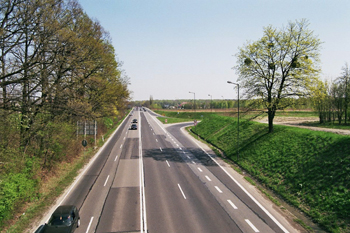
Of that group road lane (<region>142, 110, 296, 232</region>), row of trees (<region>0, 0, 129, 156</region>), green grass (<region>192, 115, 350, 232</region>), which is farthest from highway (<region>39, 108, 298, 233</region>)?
row of trees (<region>0, 0, 129, 156</region>)

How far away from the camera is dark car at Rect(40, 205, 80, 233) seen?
1148 centimetres

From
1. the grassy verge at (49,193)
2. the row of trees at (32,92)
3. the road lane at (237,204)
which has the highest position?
the row of trees at (32,92)

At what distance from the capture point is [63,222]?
11.9m

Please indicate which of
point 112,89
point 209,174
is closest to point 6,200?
point 209,174

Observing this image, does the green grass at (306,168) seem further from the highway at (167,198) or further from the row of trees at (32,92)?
the row of trees at (32,92)

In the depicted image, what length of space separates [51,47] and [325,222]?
65.3 feet

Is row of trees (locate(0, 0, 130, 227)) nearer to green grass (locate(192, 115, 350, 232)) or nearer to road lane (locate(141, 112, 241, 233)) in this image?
road lane (locate(141, 112, 241, 233))

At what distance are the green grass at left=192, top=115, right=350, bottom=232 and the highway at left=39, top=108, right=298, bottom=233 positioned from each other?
2.17 meters

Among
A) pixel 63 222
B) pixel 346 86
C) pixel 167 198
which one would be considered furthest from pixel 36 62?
pixel 346 86

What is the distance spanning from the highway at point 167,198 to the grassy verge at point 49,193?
0.77m

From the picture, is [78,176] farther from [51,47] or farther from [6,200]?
[51,47]

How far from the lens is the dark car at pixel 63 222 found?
1148 centimetres

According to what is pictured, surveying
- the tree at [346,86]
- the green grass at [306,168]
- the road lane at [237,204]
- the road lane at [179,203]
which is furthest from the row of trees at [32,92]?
the tree at [346,86]

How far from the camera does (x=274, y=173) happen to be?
2002 centimetres
